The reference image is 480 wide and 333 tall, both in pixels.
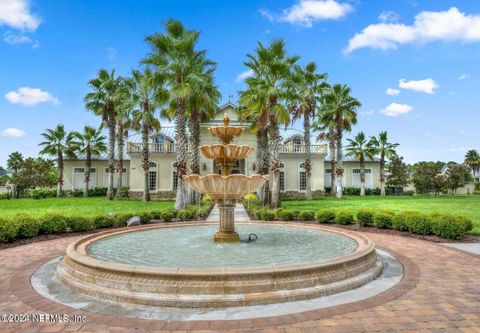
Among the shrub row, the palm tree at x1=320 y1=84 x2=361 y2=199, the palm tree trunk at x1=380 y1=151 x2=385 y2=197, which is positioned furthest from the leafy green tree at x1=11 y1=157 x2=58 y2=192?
the palm tree trunk at x1=380 y1=151 x2=385 y2=197

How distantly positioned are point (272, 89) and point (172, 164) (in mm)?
16959

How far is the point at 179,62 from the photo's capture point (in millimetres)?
19406

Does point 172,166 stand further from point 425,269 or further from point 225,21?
point 425,269

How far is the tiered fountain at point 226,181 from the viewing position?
25.3 ft

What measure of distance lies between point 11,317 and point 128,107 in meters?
24.1

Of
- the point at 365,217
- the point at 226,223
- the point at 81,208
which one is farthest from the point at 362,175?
the point at 226,223

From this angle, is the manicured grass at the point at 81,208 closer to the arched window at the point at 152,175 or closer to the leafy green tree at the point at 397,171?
the arched window at the point at 152,175

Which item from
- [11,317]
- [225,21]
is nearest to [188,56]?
[225,21]

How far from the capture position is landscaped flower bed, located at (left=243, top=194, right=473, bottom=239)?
10445mm

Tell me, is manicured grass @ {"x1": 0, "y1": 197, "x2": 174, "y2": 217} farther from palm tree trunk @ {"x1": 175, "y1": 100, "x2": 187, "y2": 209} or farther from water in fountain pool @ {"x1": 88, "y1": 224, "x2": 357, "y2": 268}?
water in fountain pool @ {"x1": 88, "y1": 224, "x2": 357, "y2": 268}

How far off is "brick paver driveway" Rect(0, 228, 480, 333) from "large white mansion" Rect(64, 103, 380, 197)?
2520cm

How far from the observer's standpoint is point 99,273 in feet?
17.5

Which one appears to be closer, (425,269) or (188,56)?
(425,269)

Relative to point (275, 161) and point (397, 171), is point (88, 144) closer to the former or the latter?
point (275, 161)
